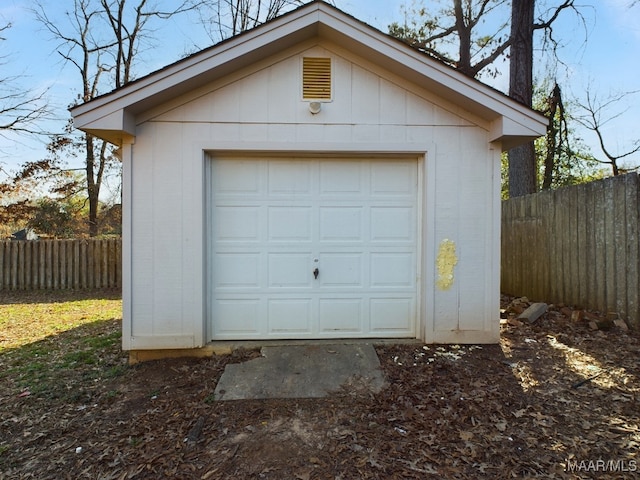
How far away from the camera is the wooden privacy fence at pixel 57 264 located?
32.9ft

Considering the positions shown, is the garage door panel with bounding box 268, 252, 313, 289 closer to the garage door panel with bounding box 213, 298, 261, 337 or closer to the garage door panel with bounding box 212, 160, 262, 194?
the garage door panel with bounding box 213, 298, 261, 337

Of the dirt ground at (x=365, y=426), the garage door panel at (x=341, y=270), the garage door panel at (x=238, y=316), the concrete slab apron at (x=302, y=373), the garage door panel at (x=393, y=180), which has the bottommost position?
the dirt ground at (x=365, y=426)

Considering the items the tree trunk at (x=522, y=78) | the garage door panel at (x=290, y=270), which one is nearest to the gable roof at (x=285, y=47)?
the garage door panel at (x=290, y=270)

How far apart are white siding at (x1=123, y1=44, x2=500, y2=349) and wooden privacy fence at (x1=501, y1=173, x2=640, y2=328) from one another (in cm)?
201

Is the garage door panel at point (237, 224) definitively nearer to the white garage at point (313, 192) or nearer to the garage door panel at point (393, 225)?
the white garage at point (313, 192)

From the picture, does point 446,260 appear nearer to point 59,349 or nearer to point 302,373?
point 302,373

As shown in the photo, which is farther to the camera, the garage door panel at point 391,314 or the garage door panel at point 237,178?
the garage door panel at point 391,314

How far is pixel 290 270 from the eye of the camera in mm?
4777

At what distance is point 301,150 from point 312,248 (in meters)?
1.27

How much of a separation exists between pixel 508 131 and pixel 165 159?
13.8ft

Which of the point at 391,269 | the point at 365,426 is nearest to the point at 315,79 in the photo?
the point at 391,269

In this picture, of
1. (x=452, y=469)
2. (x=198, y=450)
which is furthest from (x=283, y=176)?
(x=452, y=469)

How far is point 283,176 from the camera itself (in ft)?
15.6

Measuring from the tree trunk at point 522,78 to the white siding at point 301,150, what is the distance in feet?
19.1
